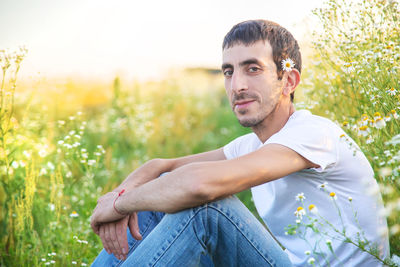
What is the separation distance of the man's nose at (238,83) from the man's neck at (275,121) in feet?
0.73

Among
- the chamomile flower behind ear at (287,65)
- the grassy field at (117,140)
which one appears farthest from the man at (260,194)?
the grassy field at (117,140)

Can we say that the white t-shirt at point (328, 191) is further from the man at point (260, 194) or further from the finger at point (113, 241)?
the finger at point (113, 241)

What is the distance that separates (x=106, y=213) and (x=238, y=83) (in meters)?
0.98

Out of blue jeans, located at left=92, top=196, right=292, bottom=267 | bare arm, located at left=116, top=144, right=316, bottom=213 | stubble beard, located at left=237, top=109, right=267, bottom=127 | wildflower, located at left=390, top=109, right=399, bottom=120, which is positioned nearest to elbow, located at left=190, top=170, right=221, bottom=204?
bare arm, located at left=116, top=144, right=316, bottom=213

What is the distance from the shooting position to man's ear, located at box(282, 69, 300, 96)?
2303 mm

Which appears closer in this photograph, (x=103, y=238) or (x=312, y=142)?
(x=312, y=142)

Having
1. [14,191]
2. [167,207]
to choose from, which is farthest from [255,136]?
[14,191]

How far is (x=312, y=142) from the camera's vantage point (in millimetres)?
1809

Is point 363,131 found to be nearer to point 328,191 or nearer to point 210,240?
point 328,191

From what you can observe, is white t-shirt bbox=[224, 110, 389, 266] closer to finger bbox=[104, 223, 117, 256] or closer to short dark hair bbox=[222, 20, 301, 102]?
short dark hair bbox=[222, 20, 301, 102]

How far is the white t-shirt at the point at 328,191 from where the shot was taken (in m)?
1.83

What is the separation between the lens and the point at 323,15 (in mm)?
2617

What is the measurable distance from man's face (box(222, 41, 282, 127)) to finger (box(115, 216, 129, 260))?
2.76ft

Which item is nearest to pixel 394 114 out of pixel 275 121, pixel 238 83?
pixel 275 121
